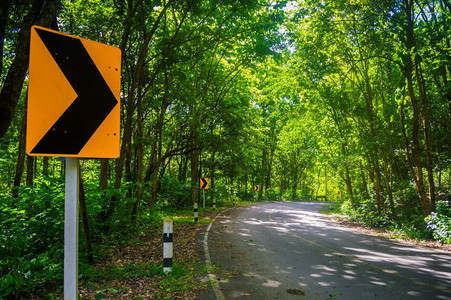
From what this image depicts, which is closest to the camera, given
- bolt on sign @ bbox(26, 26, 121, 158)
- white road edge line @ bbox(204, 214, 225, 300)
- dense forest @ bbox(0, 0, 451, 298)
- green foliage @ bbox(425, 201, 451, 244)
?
bolt on sign @ bbox(26, 26, 121, 158)

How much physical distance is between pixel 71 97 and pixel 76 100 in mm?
35

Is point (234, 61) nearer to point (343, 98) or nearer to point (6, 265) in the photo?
point (343, 98)

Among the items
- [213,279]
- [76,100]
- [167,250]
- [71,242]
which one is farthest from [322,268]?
[76,100]

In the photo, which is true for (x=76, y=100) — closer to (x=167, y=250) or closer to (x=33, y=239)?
(x=167, y=250)

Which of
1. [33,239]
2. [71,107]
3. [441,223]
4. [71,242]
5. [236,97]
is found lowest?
[441,223]

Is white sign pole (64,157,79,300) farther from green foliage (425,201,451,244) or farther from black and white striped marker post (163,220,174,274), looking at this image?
green foliage (425,201,451,244)

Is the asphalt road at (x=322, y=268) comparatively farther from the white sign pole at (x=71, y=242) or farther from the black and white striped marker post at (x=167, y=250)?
the white sign pole at (x=71, y=242)

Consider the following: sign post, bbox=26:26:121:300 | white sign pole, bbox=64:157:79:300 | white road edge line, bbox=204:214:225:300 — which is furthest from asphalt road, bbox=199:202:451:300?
sign post, bbox=26:26:121:300

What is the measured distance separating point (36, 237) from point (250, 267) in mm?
4884

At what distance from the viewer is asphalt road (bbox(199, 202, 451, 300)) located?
5.17 meters

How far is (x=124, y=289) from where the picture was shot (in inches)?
203

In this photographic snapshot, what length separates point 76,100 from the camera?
1.99m

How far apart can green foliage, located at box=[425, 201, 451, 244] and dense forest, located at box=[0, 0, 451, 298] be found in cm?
4

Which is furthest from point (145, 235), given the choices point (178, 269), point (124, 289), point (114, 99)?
point (114, 99)
